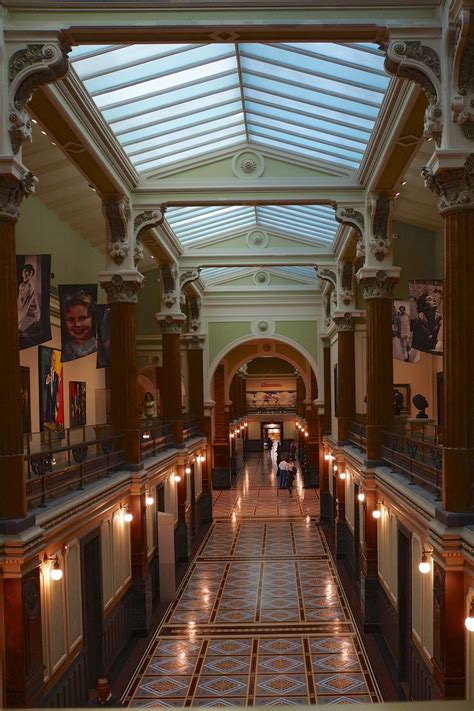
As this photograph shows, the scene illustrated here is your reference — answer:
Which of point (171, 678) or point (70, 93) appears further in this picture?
point (171, 678)

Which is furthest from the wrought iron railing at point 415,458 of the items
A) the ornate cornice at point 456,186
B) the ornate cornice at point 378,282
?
the ornate cornice at point 456,186

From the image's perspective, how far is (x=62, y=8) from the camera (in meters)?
7.24

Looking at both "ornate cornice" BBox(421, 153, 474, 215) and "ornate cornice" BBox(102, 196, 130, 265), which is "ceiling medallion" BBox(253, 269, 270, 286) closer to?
"ornate cornice" BBox(102, 196, 130, 265)

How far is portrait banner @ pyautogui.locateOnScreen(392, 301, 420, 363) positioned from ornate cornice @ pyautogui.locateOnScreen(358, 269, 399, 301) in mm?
352

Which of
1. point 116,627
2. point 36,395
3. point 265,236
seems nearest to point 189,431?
point 265,236

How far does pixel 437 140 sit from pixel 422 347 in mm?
2685

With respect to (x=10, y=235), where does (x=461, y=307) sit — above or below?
below

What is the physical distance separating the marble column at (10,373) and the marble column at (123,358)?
5.73 metres

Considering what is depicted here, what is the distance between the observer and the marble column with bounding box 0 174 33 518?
6.84 meters

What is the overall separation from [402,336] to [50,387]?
24.1ft

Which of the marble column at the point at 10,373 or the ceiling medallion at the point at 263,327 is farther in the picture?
the ceiling medallion at the point at 263,327

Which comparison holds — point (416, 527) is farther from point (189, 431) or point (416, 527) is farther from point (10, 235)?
point (189, 431)

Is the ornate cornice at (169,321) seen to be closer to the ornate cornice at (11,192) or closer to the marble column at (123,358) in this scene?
the marble column at (123,358)

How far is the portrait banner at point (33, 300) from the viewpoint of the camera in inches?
291
